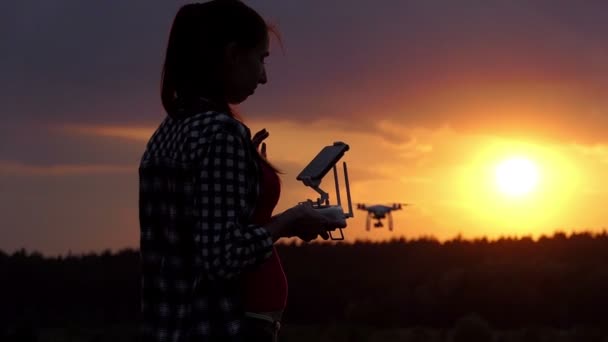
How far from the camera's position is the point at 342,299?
132 feet

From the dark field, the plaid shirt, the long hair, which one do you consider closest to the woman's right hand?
the plaid shirt

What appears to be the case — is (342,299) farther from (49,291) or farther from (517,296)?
(49,291)

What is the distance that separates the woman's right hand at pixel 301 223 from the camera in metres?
3.38

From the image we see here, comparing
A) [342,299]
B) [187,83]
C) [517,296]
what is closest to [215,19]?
[187,83]

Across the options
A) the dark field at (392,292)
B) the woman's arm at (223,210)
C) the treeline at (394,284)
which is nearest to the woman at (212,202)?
the woman's arm at (223,210)

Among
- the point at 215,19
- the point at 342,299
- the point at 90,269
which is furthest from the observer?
the point at 90,269

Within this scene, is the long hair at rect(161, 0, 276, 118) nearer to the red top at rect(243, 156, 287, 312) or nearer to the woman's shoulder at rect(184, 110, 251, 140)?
the woman's shoulder at rect(184, 110, 251, 140)

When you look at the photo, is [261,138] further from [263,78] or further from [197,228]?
[197,228]

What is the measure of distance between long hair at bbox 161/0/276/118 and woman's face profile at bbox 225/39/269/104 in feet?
0.06

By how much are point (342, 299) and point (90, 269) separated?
991 centimetres

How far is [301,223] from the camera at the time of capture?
135 inches

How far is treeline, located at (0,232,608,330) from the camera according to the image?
3656 centimetres

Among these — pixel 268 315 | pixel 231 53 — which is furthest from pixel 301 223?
pixel 231 53

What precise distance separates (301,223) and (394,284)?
121 feet
